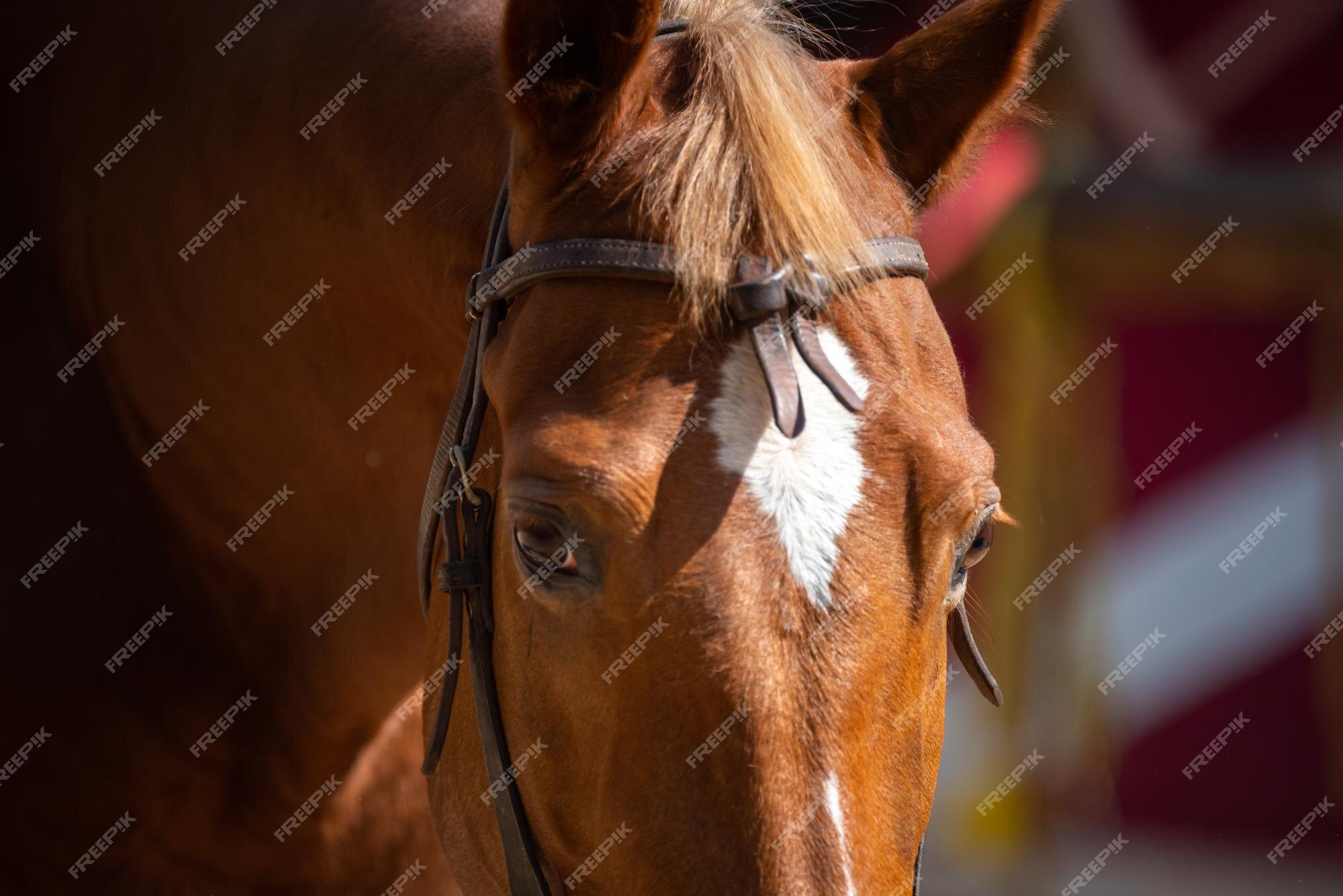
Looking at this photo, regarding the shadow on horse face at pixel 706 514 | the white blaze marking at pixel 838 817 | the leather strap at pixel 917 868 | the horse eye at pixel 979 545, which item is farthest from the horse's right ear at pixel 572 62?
the leather strap at pixel 917 868

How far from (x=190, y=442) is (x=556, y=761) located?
120 cm

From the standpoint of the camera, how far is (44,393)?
2338mm

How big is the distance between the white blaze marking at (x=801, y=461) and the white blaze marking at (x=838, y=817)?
194mm

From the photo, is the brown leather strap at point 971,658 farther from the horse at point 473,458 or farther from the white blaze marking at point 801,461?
the white blaze marking at point 801,461

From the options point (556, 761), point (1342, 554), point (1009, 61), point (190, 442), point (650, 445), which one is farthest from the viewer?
point (1342, 554)

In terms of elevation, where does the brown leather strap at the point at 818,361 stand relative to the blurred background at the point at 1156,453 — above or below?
above

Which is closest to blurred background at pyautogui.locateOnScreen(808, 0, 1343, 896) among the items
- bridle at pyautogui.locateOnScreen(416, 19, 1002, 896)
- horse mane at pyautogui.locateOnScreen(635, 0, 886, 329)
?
bridle at pyautogui.locateOnScreen(416, 19, 1002, 896)

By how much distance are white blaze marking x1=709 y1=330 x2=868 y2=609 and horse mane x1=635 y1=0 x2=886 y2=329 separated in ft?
0.39

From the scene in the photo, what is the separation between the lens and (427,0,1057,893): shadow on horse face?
4.18 ft

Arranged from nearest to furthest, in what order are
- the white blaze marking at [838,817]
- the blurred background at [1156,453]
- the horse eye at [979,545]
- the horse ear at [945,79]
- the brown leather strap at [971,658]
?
the white blaze marking at [838,817] < the horse eye at [979,545] < the horse ear at [945,79] < the brown leather strap at [971,658] < the blurred background at [1156,453]

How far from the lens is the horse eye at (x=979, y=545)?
1.57 meters

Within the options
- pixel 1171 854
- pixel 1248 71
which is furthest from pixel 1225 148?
pixel 1171 854

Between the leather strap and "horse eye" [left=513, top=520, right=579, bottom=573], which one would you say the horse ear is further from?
the leather strap

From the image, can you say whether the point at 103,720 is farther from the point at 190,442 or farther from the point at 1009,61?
the point at 1009,61
